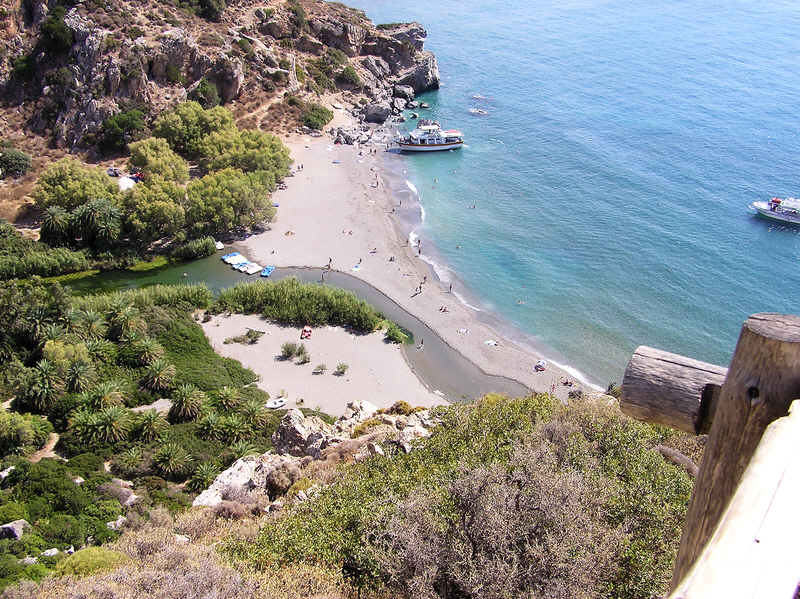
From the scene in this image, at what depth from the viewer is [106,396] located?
31203 millimetres

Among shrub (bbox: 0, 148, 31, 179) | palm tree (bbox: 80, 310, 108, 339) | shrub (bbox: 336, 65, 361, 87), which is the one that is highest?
shrub (bbox: 336, 65, 361, 87)

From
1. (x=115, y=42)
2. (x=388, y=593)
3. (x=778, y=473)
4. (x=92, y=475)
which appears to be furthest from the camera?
(x=115, y=42)

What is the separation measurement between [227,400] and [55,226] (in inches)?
1002

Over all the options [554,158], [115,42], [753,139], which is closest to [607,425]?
[554,158]

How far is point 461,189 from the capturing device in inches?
2559

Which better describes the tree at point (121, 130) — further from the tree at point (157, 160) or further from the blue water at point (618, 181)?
the blue water at point (618, 181)

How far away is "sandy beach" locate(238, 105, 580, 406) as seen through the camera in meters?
42.3

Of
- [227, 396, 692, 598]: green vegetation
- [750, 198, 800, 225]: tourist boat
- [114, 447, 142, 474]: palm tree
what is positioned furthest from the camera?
[750, 198, 800, 225]: tourist boat

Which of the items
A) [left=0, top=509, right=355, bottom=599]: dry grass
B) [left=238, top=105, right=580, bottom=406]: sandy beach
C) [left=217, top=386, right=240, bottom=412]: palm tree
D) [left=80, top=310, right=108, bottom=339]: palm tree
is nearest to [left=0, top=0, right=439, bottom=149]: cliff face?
[left=238, top=105, right=580, bottom=406]: sandy beach

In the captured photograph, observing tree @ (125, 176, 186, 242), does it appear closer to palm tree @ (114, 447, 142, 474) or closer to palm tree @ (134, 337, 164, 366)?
palm tree @ (134, 337, 164, 366)

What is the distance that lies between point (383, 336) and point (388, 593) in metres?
29.6

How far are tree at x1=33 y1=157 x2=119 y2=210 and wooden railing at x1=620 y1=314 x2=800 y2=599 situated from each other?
2124 inches

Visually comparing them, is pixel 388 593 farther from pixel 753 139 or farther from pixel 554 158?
pixel 753 139

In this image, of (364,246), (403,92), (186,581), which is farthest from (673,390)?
(403,92)
